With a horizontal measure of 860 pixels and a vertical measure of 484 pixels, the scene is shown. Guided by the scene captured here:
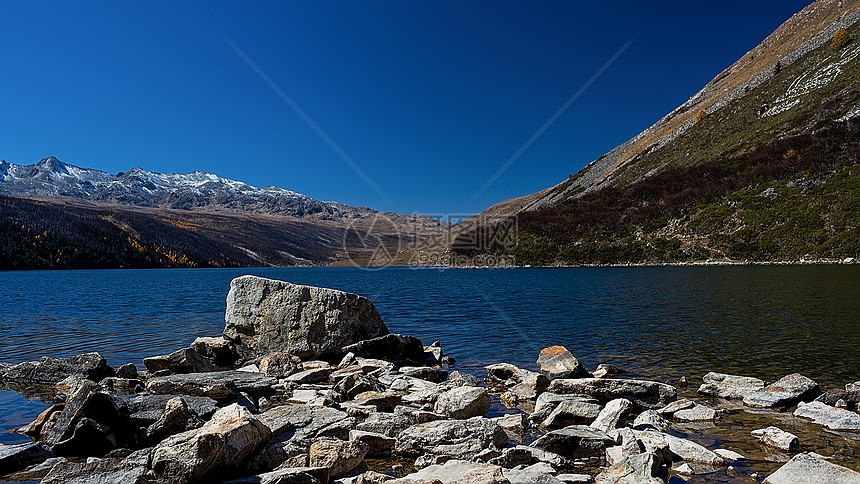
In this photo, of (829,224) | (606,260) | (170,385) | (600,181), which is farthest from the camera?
(600,181)

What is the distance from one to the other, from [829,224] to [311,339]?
78.4 meters

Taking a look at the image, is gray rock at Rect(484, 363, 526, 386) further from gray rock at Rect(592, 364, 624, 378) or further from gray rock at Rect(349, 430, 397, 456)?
gray rock at Rect(349, 430, 397, 456)

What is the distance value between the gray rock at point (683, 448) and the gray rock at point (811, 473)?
101 centimetres

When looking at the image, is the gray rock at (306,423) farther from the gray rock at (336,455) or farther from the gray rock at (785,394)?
the gray rock at (785,394)

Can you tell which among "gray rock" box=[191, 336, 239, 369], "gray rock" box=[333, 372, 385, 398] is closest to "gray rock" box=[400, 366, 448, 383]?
"gray rock" box=[333, 372, 385, 398]

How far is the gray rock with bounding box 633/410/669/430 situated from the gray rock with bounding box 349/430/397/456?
561cm

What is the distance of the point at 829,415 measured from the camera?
10.5m

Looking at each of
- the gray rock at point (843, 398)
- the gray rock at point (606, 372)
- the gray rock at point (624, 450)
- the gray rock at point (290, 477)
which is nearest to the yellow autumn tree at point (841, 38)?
the gray rock at point (606, 372)

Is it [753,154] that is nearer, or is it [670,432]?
[670,432]

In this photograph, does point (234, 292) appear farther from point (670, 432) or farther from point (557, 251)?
point (557, 251)

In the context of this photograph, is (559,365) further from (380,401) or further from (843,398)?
(843,398)

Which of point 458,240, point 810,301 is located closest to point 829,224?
point 810,301

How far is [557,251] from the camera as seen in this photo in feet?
371

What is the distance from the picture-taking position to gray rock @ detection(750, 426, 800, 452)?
29.3 ft
